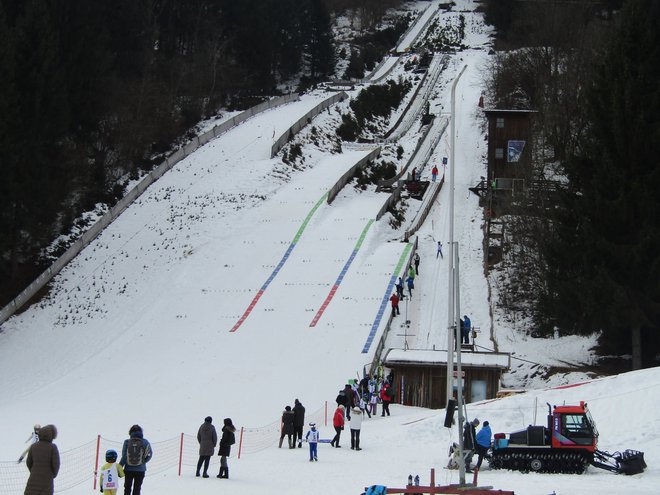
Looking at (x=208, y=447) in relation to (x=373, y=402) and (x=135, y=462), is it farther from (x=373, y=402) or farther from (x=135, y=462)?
(x=373, y=402)

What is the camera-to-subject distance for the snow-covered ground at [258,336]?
67.1ft

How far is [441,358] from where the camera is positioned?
3039 centimetres

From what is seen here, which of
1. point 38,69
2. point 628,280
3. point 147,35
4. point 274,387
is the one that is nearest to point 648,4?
point 628,280

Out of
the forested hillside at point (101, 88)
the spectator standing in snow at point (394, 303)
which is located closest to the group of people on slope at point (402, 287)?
the spectator standing in snow at point (394, 303)

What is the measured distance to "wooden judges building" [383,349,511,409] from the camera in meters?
29.7

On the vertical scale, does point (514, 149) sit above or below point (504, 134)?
below

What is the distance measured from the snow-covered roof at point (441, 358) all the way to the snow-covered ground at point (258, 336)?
1.80 metres

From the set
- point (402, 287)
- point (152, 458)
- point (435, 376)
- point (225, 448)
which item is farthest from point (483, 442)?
point (402, 287)

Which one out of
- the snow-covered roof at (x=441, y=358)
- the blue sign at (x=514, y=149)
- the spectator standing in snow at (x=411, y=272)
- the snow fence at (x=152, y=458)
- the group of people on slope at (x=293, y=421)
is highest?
the blue sign at (x=514, y=149)

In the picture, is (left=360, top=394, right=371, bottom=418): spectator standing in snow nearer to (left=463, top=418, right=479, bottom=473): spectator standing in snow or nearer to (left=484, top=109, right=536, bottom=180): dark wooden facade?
(left=463, top=418, right=479, bottom=473): spectator standing in snow

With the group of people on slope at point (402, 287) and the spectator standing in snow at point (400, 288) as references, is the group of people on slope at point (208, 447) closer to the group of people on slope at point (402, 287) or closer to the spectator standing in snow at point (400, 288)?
the group of people on slope at point (402, 287)

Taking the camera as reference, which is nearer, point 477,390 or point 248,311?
point 477,390

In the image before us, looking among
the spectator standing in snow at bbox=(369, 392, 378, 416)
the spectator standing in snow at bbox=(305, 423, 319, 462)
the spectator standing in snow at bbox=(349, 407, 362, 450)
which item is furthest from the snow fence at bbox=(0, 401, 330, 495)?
the spectator standing in snow at bbox=(349, 407, 362, 450)

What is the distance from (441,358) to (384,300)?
7.96 m
